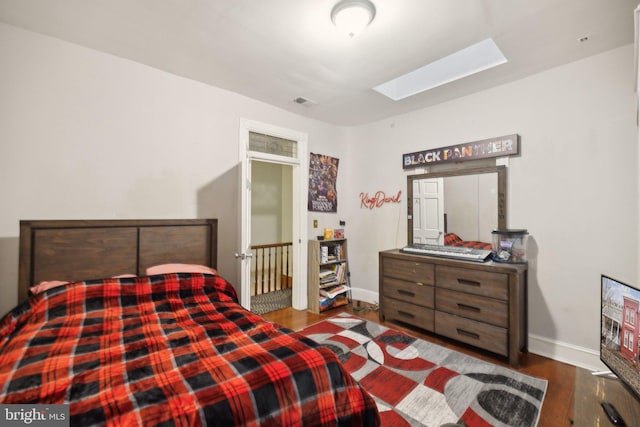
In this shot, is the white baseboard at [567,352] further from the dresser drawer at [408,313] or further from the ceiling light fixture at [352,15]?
the ceiling light fixture at [352,15]

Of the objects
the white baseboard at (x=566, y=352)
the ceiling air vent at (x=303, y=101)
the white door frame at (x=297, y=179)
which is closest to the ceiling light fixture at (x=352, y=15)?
the ceiling air vent at (x=303, y=101)

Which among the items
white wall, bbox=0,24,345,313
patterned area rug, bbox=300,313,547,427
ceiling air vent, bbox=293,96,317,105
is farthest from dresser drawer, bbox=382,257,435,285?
ceiling air vent, bbox=293,96,317,105

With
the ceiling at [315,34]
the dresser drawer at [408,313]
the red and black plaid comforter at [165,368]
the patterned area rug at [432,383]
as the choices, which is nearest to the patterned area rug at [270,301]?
the patterned area rug at [432,383]

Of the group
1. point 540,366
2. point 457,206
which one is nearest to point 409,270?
point 457,206

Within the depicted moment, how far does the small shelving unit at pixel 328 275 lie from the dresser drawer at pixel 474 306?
1.36 meters

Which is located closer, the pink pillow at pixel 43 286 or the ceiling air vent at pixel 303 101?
the pink pillow at pixel 43 286

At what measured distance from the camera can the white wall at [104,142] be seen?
1917 mm

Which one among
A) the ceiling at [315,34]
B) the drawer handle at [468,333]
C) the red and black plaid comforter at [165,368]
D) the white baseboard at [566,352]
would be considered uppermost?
the ceiling at [315,34]

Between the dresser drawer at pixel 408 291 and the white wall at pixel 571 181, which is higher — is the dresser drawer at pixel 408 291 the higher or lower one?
the lower one

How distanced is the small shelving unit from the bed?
1520mm

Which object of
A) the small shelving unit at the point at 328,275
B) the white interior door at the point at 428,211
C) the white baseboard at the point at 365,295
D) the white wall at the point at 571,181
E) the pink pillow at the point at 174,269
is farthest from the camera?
the white baseboard at the point at 365,295

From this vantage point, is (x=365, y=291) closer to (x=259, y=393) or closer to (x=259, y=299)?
(x=259, y=299)

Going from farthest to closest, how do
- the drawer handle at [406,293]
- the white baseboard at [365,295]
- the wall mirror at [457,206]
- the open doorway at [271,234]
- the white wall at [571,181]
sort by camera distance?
the open doorway at [271,234] → the white baseboard at [365,295] → the drawer handle at [406,293] → the wall mirror at [457,206] → the white wall at [571,181]

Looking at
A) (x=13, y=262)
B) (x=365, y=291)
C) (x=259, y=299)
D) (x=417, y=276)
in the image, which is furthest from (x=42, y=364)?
(x=365, y=291)
